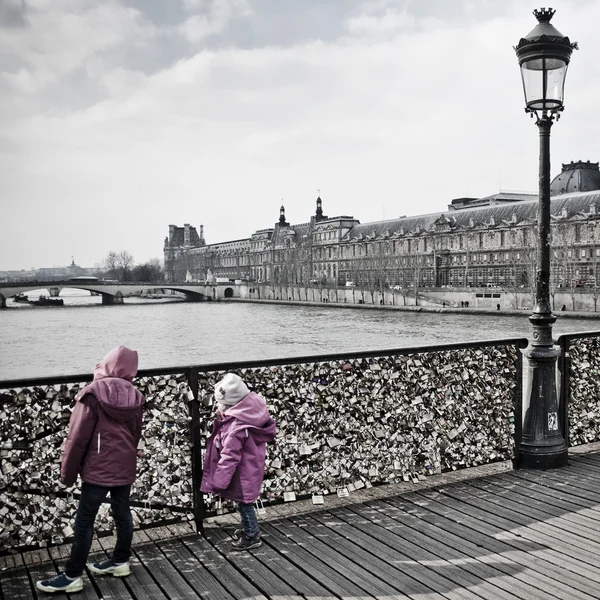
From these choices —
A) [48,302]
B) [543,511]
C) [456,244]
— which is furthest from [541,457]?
[456,244]

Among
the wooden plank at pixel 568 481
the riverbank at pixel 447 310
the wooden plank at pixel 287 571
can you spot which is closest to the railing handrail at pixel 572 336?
the wooden plank at pixel 568 481

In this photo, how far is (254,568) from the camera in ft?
11.1

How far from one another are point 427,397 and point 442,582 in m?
1.65

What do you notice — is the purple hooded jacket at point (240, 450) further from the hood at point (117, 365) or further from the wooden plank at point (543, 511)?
the wooden plank at point (543, 511)

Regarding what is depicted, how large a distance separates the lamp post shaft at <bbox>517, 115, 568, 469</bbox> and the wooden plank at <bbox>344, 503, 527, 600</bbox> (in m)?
1.44

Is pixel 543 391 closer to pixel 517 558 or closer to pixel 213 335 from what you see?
pixel 517 558

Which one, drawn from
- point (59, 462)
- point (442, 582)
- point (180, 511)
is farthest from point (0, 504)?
point (442, 582)

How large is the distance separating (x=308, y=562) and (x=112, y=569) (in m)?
0.97

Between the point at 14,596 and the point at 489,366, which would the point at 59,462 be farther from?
the point at 489,366

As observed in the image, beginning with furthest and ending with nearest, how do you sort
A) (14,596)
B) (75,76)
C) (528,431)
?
1. (75,76)
2. (528,431)
3. (14,596)

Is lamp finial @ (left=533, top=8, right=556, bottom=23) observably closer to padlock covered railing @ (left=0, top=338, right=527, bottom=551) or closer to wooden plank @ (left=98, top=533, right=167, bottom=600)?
padlock covered railing @ (left=0, top=338, right=527, bottom=551)

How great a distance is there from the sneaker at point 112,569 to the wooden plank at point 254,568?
0.52 meters

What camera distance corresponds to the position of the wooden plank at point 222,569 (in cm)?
314

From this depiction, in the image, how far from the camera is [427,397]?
15.5 ft
